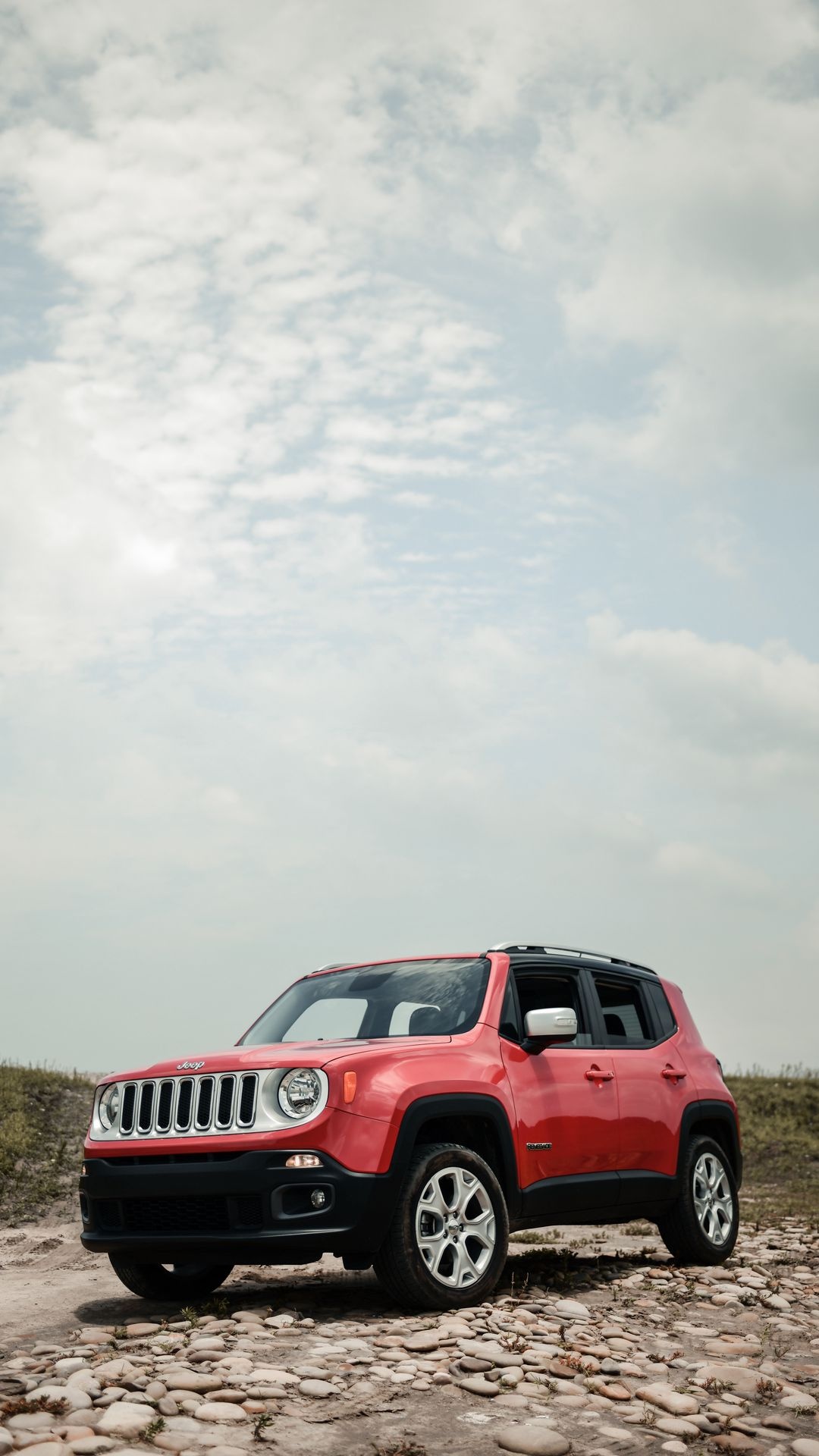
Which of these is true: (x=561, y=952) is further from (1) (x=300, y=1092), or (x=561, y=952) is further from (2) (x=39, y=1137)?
(2) (x=39, y=1137)

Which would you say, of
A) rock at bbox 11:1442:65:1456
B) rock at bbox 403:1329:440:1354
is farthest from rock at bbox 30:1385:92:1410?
rock at bbox 403:1329:440:1354

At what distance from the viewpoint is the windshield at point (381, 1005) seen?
794 cm

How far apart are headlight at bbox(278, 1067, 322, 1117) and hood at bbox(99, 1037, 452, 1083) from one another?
0.18ft

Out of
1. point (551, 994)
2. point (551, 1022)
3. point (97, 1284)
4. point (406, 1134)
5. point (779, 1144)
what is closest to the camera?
point (406, 1134)

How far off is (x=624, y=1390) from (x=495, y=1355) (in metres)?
0.60

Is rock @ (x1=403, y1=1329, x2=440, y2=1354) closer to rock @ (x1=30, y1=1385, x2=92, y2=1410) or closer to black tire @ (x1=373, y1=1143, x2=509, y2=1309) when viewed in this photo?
black tire @ (x1=373, y1=1143, x2=509, y2=1309)

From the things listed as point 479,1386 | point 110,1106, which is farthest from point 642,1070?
point 479,1386

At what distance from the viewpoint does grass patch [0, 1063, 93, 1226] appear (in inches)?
552

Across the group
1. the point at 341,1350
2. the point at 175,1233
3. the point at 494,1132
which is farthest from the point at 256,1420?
the point at 494,1132

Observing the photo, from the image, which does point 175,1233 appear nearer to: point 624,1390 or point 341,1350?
point 341,1350

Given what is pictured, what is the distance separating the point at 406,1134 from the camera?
22.8 ft

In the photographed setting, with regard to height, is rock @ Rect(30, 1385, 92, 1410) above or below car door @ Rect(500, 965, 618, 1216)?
below

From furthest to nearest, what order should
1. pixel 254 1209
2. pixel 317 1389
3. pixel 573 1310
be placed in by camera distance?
pixel 573 1310 < pixel 254 1209 < pixel 317 1389

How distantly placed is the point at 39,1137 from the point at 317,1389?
36.2 ft
